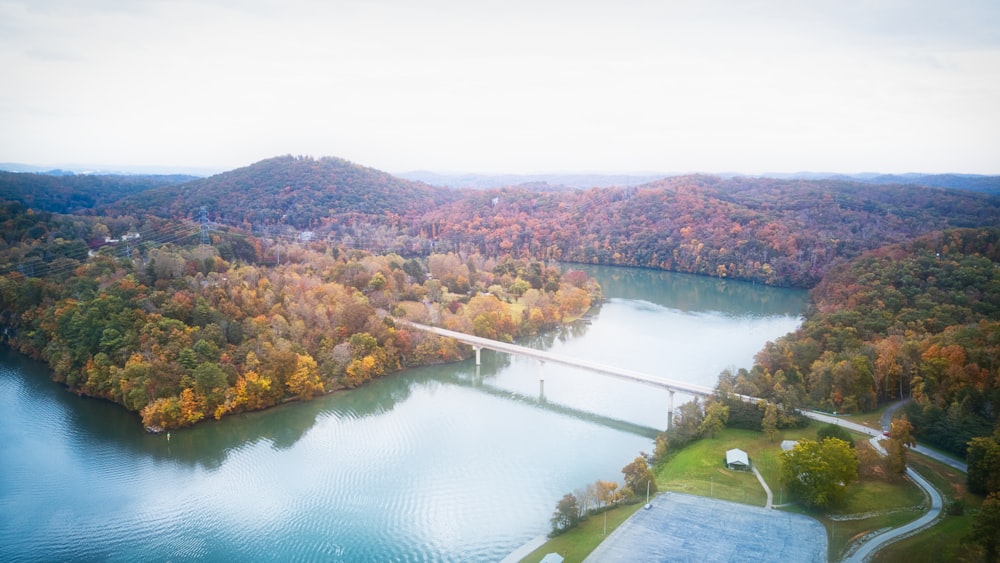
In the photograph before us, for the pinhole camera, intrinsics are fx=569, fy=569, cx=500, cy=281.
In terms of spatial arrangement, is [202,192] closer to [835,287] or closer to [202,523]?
[202,523]

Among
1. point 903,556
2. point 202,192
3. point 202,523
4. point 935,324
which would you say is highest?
point 202,192

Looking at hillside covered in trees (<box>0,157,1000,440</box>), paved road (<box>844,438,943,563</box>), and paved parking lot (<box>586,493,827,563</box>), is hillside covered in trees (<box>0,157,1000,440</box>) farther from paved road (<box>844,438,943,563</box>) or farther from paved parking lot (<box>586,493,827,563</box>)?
paved parking lot (<box>586,493,827,563</box>)

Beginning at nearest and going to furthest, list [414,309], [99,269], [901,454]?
[901,454] < [99,269] < [414,309]

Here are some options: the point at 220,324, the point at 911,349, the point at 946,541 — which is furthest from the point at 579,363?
the point at 220,324

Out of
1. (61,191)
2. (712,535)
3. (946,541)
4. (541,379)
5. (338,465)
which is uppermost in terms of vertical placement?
(61,191)

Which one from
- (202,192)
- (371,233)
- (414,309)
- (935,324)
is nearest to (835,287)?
(935,324)

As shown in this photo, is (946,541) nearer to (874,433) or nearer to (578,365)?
(874,433)

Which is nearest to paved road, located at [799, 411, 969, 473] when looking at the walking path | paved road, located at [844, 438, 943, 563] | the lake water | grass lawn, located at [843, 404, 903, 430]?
grass lawn, located at [843, 404, 903, 430]
